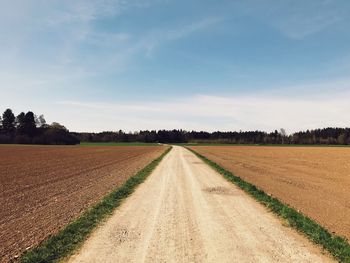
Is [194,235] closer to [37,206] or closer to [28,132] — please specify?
[37,206]

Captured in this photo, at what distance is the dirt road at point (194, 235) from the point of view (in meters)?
8.16

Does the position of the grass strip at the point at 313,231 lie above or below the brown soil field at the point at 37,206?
above

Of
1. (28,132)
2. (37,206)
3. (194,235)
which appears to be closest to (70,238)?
(194,235)

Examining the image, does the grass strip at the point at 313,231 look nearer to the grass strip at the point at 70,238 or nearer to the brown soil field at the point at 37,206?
the grass strip at the point at 70,238

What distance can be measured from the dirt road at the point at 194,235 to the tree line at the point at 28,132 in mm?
152894

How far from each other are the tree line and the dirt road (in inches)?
6019

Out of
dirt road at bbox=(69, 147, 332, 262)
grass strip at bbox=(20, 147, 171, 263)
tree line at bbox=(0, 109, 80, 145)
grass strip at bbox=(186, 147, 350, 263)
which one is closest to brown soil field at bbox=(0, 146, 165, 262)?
grass strip at bbox=(20, 147, 171, 263)

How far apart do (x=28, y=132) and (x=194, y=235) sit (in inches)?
6939

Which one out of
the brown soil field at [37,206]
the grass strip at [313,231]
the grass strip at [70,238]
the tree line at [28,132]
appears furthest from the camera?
the tree line at [28,132]

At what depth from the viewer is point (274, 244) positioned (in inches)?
364

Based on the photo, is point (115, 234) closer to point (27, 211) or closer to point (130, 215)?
point (130, 215)

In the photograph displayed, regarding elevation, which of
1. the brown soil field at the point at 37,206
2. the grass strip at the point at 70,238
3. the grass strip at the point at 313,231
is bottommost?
the brown soil field at the point at 37,206

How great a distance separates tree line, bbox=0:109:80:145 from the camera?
158m

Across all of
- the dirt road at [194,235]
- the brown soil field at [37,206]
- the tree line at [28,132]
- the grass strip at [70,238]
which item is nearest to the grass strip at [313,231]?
the dirt road at [194,235]
